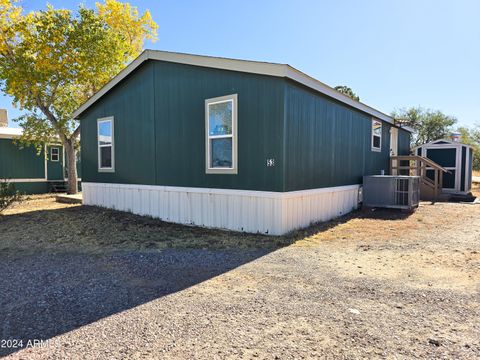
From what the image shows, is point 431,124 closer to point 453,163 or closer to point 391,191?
point 453,163

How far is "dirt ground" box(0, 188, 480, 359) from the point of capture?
2.41 meters

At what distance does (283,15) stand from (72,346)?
1009cm

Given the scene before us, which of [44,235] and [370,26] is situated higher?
[370,26]

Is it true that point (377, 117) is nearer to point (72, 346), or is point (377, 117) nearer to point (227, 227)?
point (227, 227)

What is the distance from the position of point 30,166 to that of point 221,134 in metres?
12.5

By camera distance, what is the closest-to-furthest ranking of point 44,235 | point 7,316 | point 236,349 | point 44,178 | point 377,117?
point 236,349
point 7,316
point 44,235
point 377,117
point 44,178

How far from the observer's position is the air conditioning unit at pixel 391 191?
27.7 feet

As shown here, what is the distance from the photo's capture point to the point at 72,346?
7.85ft

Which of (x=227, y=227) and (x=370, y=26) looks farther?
(x=370, y=26)

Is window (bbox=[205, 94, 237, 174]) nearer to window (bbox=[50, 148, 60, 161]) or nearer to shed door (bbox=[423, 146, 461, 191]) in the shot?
shed door (bbox=[423, 146, 461, 191])

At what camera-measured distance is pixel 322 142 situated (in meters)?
7.38

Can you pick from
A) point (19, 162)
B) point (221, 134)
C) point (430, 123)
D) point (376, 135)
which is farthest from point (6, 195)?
point (430, 123)

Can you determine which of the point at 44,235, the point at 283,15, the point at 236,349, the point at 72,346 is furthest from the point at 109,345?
the point at 283,15

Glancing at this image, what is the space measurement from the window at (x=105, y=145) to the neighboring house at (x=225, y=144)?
0.10 ft
